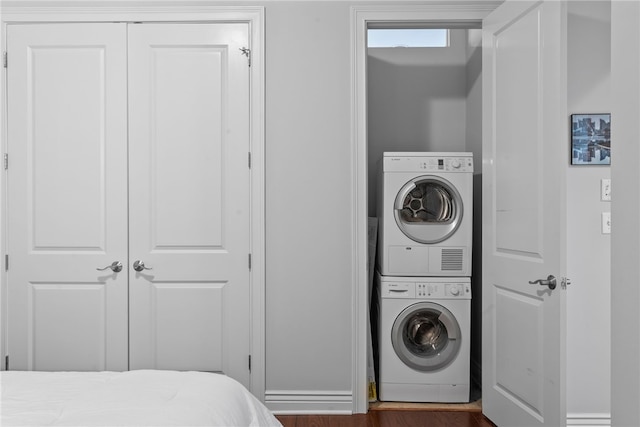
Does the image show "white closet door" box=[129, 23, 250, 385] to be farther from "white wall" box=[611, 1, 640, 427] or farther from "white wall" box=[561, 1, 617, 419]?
"white wall" box=[611, 1, 640, 427]

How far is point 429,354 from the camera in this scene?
3.25 m

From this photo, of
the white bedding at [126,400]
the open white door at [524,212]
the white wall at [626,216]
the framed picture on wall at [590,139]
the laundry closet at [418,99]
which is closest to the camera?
the white wall at [626,216]

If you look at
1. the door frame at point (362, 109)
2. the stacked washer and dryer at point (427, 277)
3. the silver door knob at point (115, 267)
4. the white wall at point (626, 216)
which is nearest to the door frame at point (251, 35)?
the door frame at point (362, 109)

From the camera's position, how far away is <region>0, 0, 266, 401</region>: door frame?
9.53ft

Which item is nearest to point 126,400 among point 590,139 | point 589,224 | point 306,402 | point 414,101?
point 306,402

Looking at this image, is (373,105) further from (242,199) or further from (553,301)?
(553,301)

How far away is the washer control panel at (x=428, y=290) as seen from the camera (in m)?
3.21

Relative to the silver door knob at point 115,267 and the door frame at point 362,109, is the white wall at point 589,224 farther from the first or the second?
the silver door knob at point 115,267

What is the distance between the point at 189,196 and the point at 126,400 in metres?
1.72

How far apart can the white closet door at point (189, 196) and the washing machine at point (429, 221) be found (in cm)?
96

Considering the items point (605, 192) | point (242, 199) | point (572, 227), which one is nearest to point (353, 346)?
point (242, 199)

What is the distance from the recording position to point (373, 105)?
4.11m

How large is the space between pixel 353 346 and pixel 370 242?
827 millimetres

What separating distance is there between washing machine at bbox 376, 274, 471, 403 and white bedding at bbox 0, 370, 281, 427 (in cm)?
165
